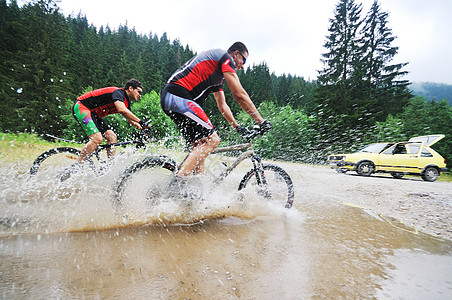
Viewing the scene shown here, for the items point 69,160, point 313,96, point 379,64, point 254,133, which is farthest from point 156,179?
point 379,64

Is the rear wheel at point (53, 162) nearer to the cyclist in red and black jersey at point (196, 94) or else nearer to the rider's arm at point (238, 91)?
the cyclist in red and black jersey at point (196, 94)

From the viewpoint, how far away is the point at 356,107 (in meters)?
25.3

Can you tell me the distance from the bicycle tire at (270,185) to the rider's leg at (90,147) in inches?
95.4

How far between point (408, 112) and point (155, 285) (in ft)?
125

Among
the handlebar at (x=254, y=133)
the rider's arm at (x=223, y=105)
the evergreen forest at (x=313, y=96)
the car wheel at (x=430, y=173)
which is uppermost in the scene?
the evergreen forest at (x=313, y=96)

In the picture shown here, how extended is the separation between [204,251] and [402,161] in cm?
1225

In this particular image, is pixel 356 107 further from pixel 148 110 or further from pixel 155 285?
pixel 155 285

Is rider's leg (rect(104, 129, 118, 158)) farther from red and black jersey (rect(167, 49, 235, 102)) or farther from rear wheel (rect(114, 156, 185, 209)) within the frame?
red and black jersey (rect(167, 49, 235, 102))

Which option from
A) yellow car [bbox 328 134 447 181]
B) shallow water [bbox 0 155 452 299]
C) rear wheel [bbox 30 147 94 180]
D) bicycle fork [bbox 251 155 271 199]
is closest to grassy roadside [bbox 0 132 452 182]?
rear wheel [bbox 30 147 94 180]

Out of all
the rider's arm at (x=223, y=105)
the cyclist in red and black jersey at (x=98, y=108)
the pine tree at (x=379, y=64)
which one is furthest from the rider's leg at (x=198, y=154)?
the pine tree at (x=379, y=64)

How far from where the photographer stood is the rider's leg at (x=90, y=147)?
130 inches

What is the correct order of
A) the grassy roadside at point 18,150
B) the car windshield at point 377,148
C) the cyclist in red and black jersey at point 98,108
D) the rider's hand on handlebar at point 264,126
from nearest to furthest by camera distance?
the rider's hand on handlebar at point 264,126 < the cyclist in red and black jersey at point 98,108 < the grassy roadside at point 18,150 < the car windshield at point 377,148

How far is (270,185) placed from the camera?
3.07 metres

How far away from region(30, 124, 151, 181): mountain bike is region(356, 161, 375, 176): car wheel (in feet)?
35.0
